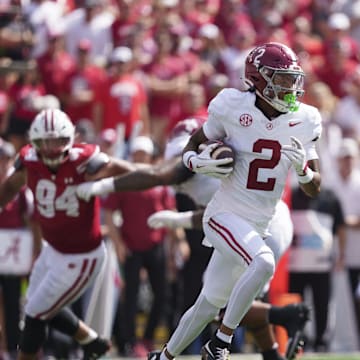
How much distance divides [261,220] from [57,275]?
159 cm

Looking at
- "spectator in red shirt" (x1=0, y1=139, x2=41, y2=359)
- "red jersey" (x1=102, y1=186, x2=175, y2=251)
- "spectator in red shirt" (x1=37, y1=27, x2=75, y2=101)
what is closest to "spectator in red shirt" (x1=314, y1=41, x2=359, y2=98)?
"spectator in red shirt" (x1=37, y1=27, x2=75, y2=101)

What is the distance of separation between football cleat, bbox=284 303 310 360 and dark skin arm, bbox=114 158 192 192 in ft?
3.74

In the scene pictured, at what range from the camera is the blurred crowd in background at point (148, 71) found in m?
10.8

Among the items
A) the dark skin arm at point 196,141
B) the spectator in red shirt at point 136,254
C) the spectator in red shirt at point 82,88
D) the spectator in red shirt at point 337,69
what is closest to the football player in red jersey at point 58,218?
the dark skin arm at point 196,141

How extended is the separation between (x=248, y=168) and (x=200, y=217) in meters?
1.10

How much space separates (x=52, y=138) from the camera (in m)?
7.49

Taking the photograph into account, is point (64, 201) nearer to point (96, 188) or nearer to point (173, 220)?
point (96, 188)

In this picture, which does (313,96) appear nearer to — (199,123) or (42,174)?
(199,123)

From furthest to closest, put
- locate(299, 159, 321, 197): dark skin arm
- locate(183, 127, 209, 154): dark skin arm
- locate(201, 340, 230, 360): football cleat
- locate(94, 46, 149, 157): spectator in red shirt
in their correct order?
locate(94, 46, 149, 157): spectator in red shirt < locate(183, 127, 209, 154): dark skin arm < locate(299, 159, 321, 197): dark skin arm < locate(201, 340, 230, 360): football cleat

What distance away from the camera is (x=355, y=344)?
10.9 meters

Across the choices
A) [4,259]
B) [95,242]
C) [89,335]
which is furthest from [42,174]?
[4,259]

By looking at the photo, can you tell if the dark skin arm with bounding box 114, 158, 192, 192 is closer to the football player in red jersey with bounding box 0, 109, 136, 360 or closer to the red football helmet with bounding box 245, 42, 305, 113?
the football player in red jersey with bounding box 0, 109, 136, 360

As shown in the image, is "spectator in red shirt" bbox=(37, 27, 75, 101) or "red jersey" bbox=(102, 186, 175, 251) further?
"spectator in red shirt" bbox=(37, 27, 75, 101)

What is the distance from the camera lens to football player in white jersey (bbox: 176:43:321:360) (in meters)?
6.40
